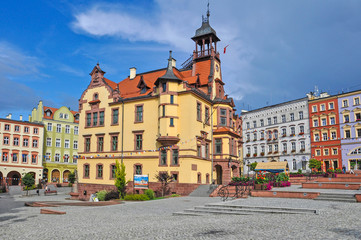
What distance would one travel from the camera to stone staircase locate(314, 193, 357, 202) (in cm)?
1817

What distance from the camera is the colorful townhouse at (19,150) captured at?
59.8 meters

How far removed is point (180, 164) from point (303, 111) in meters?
40.3

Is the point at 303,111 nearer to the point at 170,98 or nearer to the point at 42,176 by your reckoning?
the point at 170,98

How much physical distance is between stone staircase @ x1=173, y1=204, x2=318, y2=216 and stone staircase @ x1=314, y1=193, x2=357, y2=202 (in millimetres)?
5675

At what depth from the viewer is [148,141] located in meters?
36.1

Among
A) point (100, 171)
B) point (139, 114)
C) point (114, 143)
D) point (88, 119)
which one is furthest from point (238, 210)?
point (88, 119)

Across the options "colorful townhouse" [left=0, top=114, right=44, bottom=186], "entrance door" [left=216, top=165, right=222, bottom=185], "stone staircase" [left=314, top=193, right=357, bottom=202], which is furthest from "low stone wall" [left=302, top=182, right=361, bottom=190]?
"colorful townhouse" [left=0, top=114, right=44, bottom=186]

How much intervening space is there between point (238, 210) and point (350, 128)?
51027mm

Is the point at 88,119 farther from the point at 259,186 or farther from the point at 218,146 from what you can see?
the point at 259,186

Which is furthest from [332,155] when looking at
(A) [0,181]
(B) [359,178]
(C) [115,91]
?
(A) [0,181]

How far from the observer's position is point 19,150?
203 ft

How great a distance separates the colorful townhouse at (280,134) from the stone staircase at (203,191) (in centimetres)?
2998

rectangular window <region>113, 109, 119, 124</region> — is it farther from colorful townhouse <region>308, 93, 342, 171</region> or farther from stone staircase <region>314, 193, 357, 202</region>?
colorful townhouse <region>308, 93, 342, 171</region>

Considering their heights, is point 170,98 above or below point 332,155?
above
